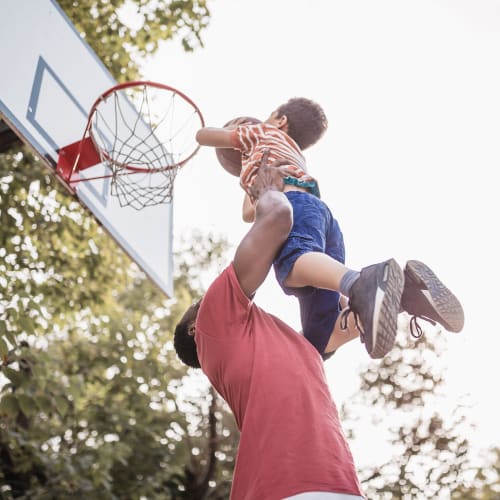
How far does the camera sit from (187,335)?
2957 mm

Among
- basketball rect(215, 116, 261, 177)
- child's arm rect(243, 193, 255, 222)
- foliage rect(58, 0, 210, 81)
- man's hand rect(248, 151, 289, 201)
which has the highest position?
foliage rect(58, 0, 210, 81)

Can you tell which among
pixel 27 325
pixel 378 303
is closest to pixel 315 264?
pixel 378 303

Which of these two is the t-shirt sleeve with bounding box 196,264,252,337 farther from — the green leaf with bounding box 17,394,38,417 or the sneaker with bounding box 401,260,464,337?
the green leaf with bounding box 17,394,38,417

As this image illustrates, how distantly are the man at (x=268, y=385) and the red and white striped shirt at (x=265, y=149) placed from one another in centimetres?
51

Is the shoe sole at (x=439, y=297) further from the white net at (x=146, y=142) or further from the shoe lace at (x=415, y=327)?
the white net at (x=146, y=142)

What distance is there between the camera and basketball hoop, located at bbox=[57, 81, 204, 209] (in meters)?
4.31

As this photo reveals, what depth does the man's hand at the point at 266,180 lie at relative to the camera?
2838 millimetres

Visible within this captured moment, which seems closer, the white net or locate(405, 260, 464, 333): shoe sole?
locate(405, 260, 464, 333): shoe sole

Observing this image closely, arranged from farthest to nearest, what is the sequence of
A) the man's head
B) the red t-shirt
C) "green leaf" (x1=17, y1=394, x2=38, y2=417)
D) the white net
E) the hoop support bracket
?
the white net < the hoop support bracket < "green leaf" (x1=17, y1=394, x2=38, y2=417) < the man's head < the red t-shirt

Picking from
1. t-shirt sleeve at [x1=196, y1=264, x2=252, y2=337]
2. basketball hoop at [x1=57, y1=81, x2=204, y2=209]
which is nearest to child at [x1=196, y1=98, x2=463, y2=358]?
t-shirt sleeve at [x1=196, y1=264, x2=252, y2=337]

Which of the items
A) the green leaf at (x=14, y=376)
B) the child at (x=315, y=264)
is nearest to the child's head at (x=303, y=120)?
the child at (x=315, y=264)

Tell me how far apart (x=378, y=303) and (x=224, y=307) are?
562 millimetres

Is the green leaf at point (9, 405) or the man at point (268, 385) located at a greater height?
the green leaf at point (9, 405)

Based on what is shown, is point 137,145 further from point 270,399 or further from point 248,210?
point 270,399
